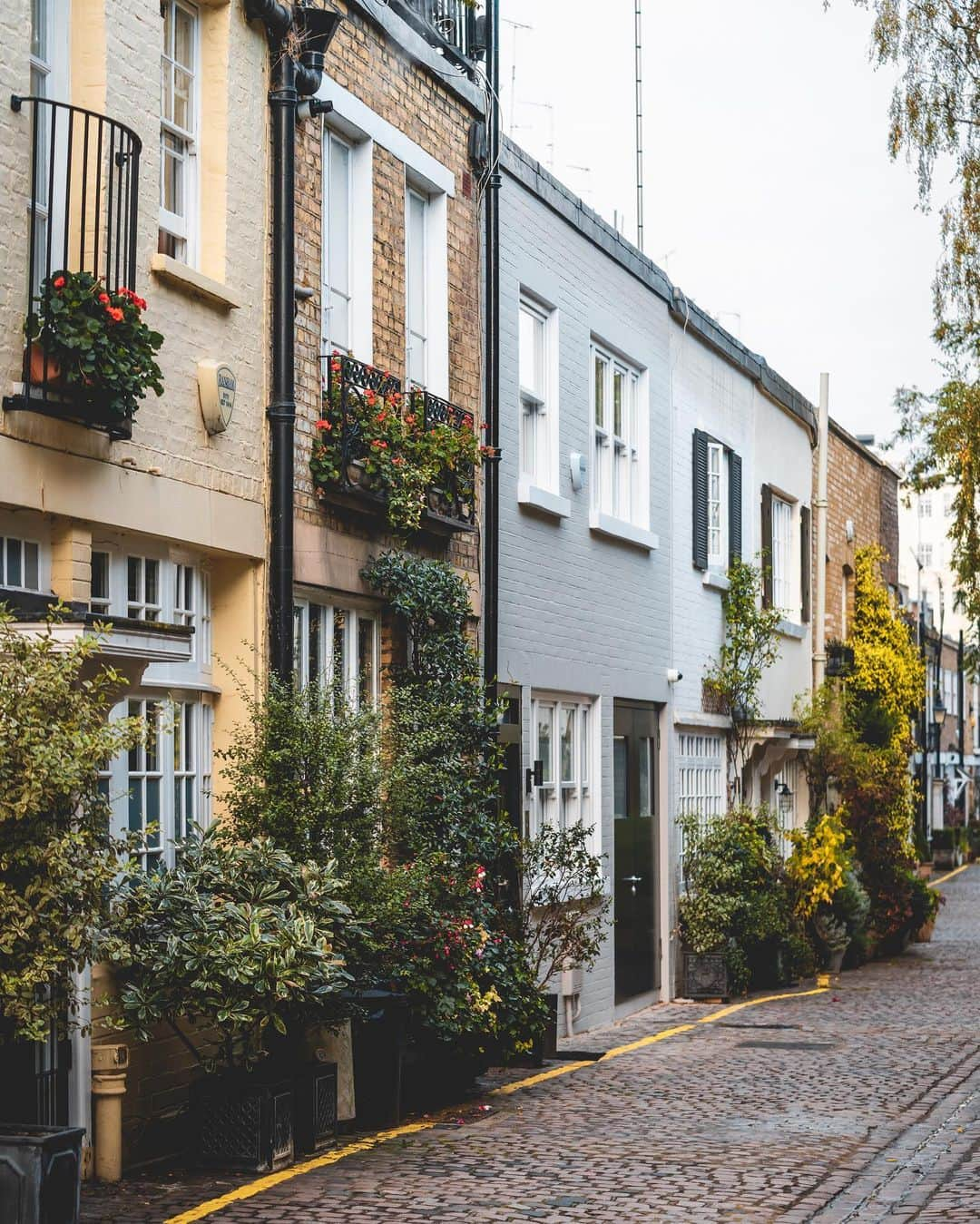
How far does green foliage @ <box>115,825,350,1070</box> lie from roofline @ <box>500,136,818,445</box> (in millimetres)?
7380

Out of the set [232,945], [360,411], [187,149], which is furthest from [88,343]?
[360,411]

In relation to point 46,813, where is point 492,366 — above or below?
above

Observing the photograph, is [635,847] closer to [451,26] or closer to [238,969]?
[451,26]

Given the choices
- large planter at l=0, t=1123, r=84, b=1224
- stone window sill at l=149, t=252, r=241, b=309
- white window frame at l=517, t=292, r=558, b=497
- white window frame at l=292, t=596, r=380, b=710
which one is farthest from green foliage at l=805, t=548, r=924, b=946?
large planter at l=0, t=1123, r=84, b=1224

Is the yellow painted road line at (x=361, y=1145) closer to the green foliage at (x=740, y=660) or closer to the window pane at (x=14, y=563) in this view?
the window pane at (x=14, y=563)

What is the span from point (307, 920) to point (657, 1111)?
3601mm

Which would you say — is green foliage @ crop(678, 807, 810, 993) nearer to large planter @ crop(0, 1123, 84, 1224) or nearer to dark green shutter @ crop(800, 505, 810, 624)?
dark green shutter @ crop(800, 505, 810, 624)

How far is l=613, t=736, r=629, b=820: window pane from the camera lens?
56.3 ft

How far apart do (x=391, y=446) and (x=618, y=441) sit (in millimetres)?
5900

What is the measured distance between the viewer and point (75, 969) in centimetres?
711

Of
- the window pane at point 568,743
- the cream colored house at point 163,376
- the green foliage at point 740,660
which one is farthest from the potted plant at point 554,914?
the green foliage at point 740,660

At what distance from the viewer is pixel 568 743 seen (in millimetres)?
16031

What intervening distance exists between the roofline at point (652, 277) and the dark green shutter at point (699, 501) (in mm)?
1261

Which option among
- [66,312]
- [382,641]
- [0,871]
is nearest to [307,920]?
[0,871]
